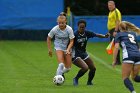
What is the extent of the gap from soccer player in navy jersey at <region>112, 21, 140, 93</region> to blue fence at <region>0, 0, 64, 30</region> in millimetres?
20835

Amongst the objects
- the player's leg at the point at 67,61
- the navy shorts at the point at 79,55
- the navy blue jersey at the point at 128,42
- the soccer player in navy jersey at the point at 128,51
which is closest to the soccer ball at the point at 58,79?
the player's leg at the point at 67,61

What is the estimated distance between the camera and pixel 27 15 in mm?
34062

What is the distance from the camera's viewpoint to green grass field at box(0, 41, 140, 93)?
14.7m

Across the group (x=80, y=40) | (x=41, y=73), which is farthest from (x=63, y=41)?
(x=41, y=73)

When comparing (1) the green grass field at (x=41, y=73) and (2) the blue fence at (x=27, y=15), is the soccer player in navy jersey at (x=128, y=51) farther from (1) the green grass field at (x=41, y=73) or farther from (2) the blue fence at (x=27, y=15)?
(2) the blue fence at (x=27, y=15)

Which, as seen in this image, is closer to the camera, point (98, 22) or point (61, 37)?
point (61, 37)

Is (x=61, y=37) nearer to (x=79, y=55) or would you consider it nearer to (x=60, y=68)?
(x=79, y=55)

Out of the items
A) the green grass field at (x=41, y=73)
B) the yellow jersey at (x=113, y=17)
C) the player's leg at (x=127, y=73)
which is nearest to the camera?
the player's leg at (x=127, y=73)

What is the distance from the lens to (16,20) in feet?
111

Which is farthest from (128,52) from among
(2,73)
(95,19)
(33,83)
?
(95,19)

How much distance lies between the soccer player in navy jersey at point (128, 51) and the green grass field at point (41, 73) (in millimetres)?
1581

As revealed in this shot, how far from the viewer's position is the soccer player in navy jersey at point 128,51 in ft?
41.9

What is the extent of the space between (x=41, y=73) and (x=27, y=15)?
15769 millimetres

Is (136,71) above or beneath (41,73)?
above
